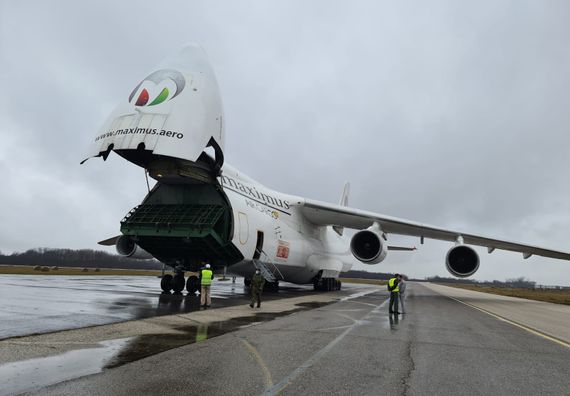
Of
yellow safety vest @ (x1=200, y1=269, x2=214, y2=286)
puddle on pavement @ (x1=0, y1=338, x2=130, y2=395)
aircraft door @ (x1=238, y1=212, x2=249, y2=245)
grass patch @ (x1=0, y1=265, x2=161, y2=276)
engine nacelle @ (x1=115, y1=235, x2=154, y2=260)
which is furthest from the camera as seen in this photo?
grass patch @ (x1=0, y1=265, x2=161, y2=276)

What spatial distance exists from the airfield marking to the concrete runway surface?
0.04 ft

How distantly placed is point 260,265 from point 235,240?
235 centimetres

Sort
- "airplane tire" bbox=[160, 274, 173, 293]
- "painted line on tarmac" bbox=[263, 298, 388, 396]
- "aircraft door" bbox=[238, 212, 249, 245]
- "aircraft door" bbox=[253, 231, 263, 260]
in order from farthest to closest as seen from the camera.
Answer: "aircraft door" bbox=[253, 231, 263, 260], "airplane tire" bbox=[160, 274, 173, 293], "aircraft door" bbox=[238, 212, 249, 245], "painted line on tarmac" bbox=[263, 298, 388, 396]

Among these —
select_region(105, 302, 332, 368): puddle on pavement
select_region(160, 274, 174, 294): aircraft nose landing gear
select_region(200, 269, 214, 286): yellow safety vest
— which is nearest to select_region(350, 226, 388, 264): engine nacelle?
select_region(160, 274, 174, 294): aircraft nose landing gear

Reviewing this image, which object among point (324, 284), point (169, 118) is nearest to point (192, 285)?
point (169, 118)

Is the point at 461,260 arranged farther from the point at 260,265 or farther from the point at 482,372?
the point at 482,372

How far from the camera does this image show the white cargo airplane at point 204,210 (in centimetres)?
1096

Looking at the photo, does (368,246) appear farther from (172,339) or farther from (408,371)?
(408,371)

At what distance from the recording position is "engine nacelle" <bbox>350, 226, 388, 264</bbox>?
17.5 metres

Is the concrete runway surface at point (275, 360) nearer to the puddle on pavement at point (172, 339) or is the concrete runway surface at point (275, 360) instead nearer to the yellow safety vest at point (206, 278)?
the puddle on pavement at point (172, 339)

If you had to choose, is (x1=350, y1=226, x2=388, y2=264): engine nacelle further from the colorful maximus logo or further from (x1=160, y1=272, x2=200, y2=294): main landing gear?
the colorful maximus logo

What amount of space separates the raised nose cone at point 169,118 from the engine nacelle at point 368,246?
26.2 feet

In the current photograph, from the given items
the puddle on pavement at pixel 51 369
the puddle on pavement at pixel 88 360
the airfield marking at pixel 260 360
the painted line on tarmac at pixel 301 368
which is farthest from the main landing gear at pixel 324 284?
the puddle on pavement at pixel 51 369

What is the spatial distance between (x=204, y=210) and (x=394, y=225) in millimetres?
9428
